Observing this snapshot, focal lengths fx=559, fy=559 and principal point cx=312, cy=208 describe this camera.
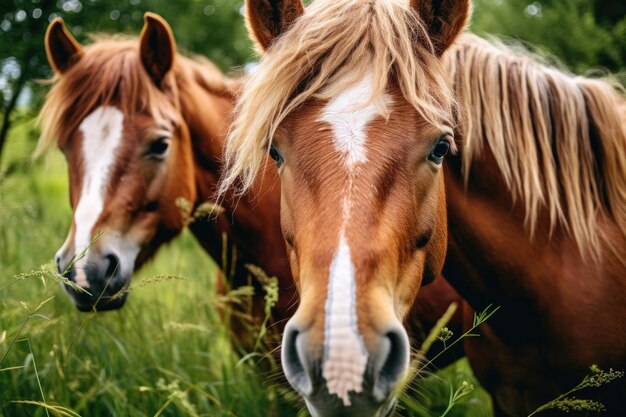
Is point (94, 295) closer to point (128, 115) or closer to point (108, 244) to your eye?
point (108, 244)

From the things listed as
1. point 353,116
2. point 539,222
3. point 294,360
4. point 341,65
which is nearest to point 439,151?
point 353,116

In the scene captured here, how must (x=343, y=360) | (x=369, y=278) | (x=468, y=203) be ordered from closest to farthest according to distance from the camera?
(x=343, y=360) < (x=369, y=278) < (x=468, y=203)

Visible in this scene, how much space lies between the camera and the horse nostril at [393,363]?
1486 mm

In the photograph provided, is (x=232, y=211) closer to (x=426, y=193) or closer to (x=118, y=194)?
(x=118, y=194)

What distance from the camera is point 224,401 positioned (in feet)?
9.76

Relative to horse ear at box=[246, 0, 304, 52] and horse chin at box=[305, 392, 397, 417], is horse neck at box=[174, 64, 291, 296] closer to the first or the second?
horse ear at box=[246, 0, 304, 52]

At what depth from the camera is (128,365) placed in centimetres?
327

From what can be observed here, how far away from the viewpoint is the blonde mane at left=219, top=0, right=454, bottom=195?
76.5 inches

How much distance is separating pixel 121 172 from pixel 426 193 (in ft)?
5.96

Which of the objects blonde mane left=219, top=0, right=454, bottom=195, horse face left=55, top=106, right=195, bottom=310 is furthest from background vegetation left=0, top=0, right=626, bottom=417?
blonde mane left=219, top=0, right=454, bottom=195

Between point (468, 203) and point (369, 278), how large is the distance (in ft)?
3.21

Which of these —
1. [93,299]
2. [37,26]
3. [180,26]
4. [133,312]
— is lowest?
[133,312]

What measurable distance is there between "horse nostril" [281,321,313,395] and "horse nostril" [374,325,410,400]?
7.8 inches

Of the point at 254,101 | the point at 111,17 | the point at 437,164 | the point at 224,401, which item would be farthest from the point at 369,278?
the point at 111,17
